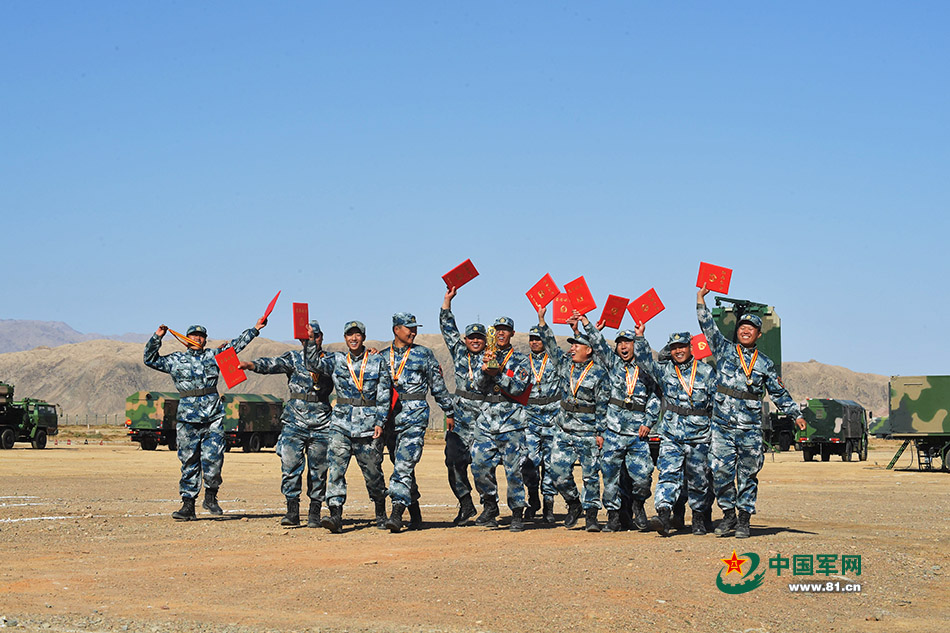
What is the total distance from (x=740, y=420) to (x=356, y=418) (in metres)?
4.09

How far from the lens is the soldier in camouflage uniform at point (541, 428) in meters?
12.9

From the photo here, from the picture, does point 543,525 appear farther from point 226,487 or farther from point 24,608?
point 226,487

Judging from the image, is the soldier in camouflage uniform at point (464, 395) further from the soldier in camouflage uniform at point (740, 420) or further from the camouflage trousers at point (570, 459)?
the soldier in camouflage uniform at point (740, 420)

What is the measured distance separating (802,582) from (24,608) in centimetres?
573

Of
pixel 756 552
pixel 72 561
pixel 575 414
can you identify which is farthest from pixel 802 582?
pixel 72 561

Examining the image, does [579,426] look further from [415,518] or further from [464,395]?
[415,518]

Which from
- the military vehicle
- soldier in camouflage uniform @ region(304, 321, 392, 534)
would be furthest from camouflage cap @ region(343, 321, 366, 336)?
the military vehicle

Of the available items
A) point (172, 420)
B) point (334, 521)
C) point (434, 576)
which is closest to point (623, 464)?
point (334, 521)

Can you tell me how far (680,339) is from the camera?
38.2ft

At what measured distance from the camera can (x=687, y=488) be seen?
37.7 feet

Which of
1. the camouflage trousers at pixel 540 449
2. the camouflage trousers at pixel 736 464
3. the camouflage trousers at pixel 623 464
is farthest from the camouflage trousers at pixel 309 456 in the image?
the camouflage trousers at pixel 736 464

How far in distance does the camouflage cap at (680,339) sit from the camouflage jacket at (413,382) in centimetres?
250

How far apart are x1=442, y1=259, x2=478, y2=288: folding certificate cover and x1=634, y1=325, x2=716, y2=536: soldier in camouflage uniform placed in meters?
2.43

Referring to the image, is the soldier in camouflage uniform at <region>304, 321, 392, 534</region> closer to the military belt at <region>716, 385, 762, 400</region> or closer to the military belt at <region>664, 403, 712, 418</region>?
the military belt at <region>664, 403, 712, 418</region>
